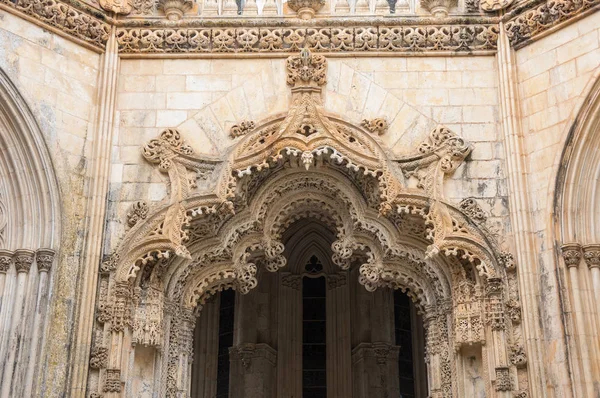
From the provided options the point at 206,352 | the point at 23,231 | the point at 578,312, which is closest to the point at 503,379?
the point at 578,312

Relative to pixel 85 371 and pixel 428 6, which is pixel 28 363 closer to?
pixel 85 371

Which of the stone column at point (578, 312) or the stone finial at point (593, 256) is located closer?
the stone column at point (578, 312)

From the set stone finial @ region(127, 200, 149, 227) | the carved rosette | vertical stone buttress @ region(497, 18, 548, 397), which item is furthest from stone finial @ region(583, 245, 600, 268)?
stone finial @ region(127, 200, 149, 227)

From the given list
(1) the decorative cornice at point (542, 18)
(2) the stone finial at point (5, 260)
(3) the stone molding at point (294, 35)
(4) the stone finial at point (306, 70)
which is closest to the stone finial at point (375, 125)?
(4) the stone finial at point (306, 70)

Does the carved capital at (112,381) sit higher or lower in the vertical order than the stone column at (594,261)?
lower

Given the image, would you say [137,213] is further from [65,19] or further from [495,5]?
[495,5]

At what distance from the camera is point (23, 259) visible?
407 inches

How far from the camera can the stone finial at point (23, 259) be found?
33.9ft

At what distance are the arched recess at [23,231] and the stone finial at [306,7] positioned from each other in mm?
3325

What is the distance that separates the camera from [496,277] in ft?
34.7

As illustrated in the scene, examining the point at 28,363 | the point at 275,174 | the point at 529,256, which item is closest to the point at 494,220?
the point at 529,256

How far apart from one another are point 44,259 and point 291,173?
2919mm

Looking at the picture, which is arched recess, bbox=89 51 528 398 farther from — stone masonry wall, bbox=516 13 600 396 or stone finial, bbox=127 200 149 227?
stone masonry wall, bbox=516 13 600 396

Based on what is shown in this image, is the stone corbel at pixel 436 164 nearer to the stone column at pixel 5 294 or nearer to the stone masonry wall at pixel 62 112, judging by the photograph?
the stone masonry wall at pixel 62 112
